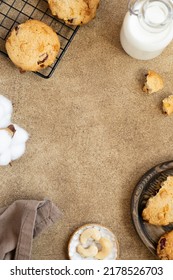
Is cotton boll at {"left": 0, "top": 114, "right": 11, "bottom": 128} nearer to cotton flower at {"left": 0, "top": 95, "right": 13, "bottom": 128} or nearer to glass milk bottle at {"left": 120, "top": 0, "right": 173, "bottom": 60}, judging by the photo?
cotton flower at {"left": 0, "top": 95, "right": 13, "bottom": 128}

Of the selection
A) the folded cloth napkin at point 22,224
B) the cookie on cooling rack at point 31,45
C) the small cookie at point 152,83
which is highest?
the small cookie at point 152,83

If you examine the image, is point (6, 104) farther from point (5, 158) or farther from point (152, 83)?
point (152, 83)

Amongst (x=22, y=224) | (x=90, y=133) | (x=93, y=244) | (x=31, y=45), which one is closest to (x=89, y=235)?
(x=93, y=244)

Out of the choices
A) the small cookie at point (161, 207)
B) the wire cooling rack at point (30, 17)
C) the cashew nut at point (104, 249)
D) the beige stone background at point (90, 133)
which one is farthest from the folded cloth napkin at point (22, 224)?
the wire cooling rack at point (30, 17)

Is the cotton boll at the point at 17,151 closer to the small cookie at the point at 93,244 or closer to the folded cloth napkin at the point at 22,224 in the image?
the folded cloth napkin at the point at 22,224

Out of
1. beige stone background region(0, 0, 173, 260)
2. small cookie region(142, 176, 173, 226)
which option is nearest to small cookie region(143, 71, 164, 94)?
beige stone background region(0, 0, 173, 260)
